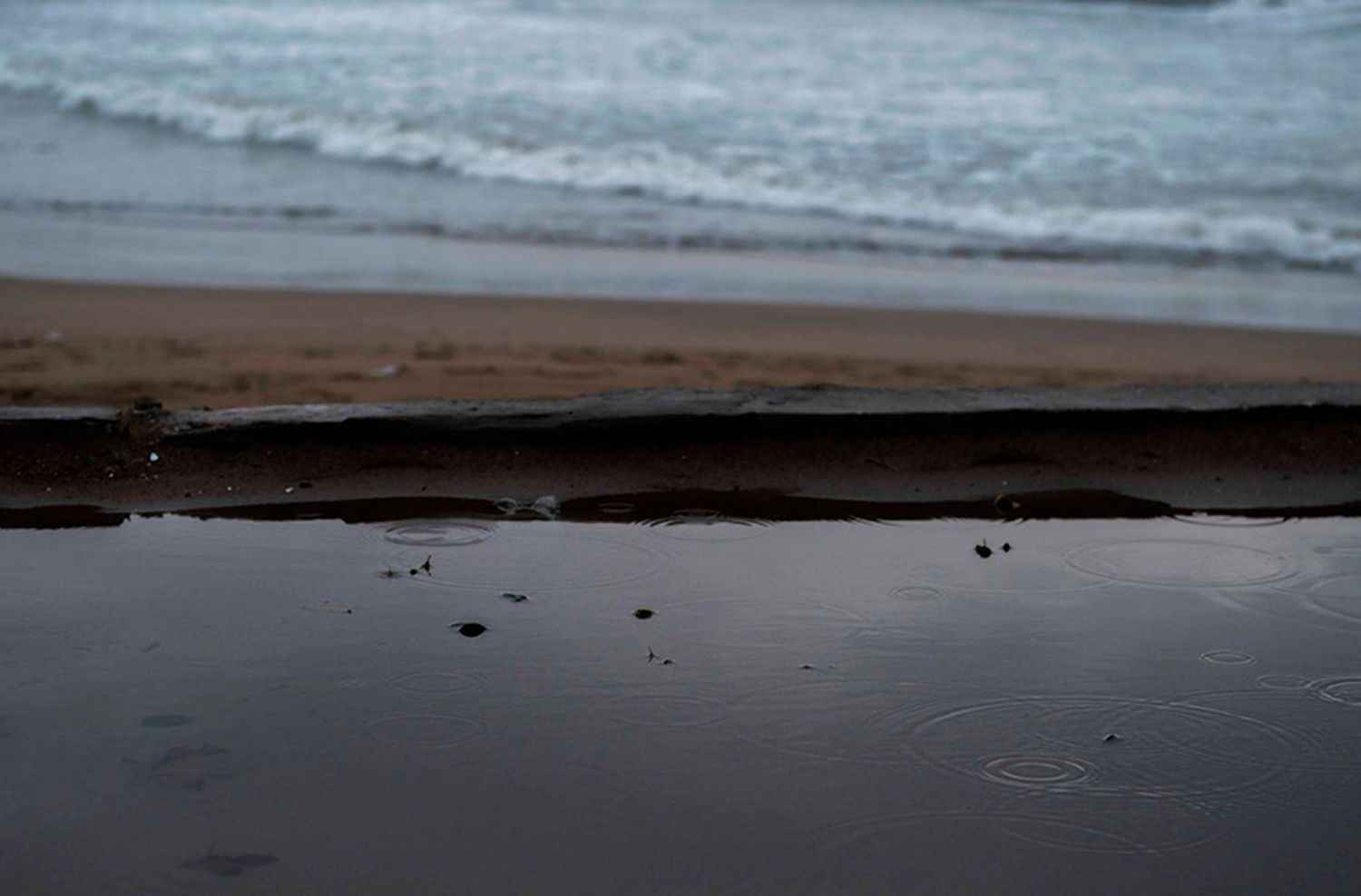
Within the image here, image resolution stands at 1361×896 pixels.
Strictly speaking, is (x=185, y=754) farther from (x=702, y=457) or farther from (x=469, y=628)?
(x=702, y=457)

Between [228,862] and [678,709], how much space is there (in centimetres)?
80

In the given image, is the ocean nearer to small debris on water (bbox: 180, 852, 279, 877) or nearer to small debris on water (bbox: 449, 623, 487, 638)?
small debris on water (bbox: 449, 623, 487, 638)

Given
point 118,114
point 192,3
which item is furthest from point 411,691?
point 192,3

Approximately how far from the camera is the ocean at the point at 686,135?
31.5ft

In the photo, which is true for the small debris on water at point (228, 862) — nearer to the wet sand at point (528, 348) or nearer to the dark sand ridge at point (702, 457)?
the dark sand ridge at point (702, 457)

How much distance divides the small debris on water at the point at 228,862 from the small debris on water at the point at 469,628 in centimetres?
80

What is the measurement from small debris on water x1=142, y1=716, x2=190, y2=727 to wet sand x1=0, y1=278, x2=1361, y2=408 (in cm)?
263

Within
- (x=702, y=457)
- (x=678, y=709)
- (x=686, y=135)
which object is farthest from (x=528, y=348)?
(x=686, y=135)

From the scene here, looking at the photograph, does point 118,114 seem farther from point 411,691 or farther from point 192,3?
point 411,691

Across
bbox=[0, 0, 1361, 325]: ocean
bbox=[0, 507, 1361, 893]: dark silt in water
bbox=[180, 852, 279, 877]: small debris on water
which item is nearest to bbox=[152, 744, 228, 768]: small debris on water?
bbox=[0, 507, 1361, 893]: dark silt in water

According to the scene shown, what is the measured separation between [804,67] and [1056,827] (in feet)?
52.4

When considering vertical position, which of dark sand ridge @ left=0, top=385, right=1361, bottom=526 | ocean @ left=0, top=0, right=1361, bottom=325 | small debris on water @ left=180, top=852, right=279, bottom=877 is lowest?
small debris on water @ left=180, top=852, right=279, bottom=877

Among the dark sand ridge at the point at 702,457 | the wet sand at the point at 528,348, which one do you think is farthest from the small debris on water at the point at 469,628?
the wet sand at the point at 528,348

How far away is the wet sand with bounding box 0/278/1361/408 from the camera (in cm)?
527
